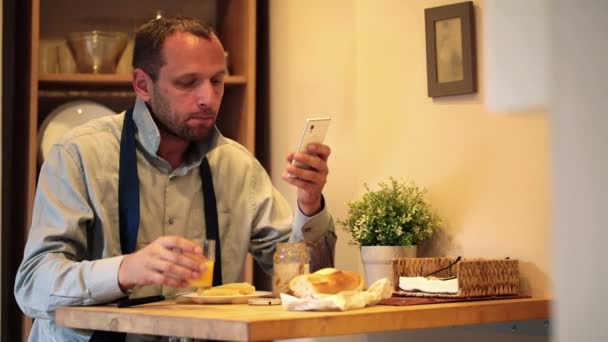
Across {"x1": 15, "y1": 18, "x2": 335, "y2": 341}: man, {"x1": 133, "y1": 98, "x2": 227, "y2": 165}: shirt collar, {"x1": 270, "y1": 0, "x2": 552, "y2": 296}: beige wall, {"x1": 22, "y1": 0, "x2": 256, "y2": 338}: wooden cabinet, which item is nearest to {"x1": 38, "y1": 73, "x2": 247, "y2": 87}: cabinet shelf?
{"x1": 22, "y1": 0, "x2": 256, "y2": 338}: wooden cabinet

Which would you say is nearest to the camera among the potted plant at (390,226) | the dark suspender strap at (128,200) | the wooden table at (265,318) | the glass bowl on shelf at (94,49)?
the wooden table at (265,318)

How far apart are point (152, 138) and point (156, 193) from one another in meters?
0.14

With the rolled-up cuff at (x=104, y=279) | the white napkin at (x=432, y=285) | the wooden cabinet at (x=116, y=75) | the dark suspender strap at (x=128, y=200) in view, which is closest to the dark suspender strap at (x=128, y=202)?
the dark suspender strap at (x=128, y=200)

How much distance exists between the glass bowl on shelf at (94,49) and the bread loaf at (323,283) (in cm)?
179

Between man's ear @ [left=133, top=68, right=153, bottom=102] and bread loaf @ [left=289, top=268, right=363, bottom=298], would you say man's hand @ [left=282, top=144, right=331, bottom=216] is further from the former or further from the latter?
man's ear @ [left=133, top=68, right=153, bottom=102]

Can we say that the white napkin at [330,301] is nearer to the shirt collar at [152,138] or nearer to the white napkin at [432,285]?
the white napkin at [432,285]

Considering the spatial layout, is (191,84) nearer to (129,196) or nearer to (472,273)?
(129,196)

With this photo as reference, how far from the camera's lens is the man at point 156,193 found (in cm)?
209

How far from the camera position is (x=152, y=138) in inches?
92.5

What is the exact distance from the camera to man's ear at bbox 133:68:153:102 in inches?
97.2

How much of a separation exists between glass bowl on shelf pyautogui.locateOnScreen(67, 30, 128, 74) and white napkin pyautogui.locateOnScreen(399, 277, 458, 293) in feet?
5.47

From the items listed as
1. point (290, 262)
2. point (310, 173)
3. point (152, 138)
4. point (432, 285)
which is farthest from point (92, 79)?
point (432, 285)

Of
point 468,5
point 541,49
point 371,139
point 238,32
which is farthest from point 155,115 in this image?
point 541,49

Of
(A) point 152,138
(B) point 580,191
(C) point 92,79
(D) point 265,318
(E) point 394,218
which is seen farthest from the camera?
(C) point 92,79
